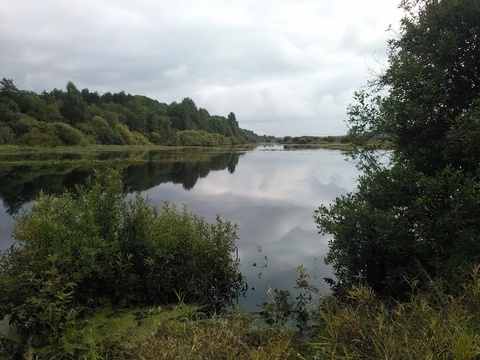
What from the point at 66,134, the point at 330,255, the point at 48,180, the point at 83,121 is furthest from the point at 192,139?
the point at 330,255

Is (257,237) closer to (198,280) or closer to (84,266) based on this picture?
(198,280)

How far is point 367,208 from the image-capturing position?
7273mm

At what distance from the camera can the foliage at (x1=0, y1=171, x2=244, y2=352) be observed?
17.5 ft

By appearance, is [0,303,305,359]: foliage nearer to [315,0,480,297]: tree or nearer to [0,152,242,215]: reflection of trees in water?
[315,0,480,297]: tree

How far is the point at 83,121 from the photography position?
85.9 m

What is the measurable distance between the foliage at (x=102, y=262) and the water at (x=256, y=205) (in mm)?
1530

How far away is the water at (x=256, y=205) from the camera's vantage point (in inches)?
384

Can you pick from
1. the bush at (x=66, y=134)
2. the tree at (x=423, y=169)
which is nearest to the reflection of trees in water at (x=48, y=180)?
the tree at (x=423, y=169)

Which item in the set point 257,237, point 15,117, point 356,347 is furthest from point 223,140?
point 356,347

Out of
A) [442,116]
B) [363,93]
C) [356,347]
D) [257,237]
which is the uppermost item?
[363,93]

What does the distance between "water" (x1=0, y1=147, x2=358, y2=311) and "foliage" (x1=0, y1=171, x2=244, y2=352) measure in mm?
1530

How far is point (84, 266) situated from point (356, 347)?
5.37 meters

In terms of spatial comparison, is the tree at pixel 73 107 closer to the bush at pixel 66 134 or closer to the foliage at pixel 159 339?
the bush at pixel 66 134

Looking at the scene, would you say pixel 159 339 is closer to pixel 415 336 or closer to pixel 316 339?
pixel 316 339
